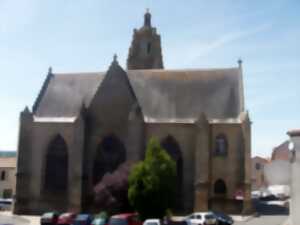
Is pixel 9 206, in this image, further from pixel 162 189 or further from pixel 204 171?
pixel 162 189

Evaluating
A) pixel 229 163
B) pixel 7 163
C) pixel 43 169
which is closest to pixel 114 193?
pixel 43 169

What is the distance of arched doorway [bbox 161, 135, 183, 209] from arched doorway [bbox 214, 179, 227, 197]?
292 centimetres

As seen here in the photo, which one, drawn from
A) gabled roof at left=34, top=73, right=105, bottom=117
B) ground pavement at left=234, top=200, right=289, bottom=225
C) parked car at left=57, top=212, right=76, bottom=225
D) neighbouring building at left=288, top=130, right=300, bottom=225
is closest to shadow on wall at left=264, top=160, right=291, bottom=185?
neighbouring building at left=288, top=130, right=300, bottom=225

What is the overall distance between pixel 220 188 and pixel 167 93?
9932 mm

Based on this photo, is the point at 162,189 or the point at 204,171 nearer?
the point at 162,189

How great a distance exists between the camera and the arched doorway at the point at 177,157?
42656 millimetres

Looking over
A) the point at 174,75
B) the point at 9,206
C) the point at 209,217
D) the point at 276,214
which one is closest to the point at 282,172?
the point at 209,217

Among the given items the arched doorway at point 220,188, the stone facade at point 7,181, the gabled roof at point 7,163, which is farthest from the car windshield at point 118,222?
the gabled roof at point 7,163

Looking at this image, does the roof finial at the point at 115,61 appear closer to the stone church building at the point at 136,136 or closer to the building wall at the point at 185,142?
the stone church building at the point at 136,136

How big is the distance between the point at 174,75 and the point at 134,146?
905 centimetres

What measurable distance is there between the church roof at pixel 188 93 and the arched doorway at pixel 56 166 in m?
7.92

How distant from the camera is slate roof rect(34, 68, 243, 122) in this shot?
44.2 meters

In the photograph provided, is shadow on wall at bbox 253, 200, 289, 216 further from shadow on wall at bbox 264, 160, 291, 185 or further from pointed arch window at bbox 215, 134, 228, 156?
shadow on wall at bbox 264, 160, 291, 185

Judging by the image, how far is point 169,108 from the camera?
4494 cm
